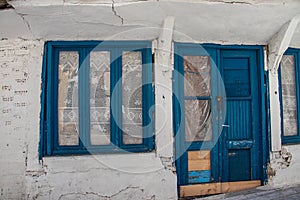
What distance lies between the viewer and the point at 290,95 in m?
4.90

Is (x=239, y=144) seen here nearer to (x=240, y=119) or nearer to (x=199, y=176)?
(x=240, y=119)

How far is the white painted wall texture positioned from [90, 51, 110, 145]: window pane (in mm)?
276

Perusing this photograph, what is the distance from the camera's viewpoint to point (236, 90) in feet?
15.4

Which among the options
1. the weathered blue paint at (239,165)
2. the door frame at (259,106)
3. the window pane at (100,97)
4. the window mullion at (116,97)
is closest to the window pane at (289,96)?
the door frame at (259,106)

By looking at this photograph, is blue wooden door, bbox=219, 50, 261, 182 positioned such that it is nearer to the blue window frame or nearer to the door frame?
the door frame

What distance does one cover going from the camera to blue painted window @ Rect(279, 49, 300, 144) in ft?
15.8

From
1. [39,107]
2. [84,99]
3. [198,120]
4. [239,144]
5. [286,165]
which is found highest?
[84,99]

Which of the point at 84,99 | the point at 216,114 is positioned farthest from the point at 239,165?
the point at 84,99

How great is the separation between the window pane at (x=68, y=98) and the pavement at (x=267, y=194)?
2.17m

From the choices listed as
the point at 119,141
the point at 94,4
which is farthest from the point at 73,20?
the point at 119,141

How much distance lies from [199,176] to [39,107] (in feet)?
8.31

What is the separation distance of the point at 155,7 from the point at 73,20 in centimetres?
110

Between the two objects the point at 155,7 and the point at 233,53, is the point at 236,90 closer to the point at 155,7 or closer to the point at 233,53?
the point at 233,53

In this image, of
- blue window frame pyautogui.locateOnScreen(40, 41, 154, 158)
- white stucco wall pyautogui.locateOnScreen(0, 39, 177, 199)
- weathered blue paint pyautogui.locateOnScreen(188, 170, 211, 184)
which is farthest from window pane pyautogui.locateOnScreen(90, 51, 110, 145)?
weathered blue paint pyautogui.locateOnScreen(188, 170, 211, 184)
